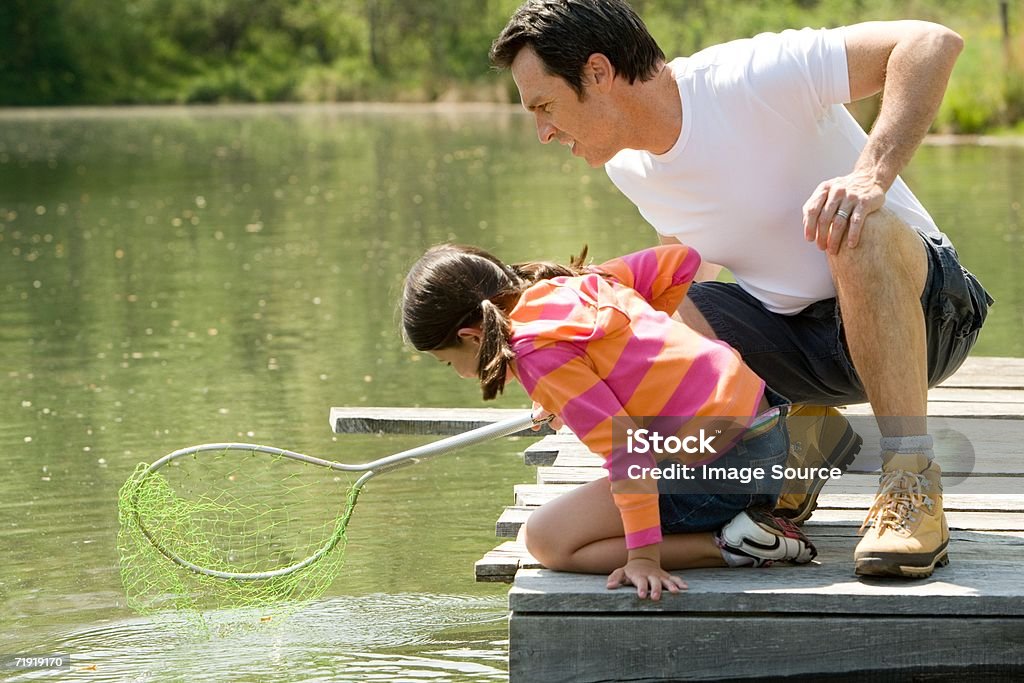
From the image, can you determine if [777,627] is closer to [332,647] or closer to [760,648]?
[760,648]

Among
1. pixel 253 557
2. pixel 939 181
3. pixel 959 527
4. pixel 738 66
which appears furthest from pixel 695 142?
pixel 939 181

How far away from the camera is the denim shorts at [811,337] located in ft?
11.1

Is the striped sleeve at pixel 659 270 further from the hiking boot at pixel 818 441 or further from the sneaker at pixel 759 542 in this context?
the sneaker at pixel 759 542

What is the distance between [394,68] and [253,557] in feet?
149

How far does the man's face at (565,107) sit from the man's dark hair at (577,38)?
17mm

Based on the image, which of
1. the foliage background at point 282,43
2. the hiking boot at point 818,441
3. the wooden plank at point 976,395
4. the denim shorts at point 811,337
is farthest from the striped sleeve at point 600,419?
the foliage background at point 282,43

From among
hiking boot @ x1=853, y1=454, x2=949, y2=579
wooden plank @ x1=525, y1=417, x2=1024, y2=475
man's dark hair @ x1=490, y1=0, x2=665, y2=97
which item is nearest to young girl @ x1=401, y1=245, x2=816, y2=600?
hiking boot @ x1=853, y1=454, x2=949, y2=579

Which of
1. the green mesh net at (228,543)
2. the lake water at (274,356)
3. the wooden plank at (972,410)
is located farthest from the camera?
the wooden plank at (972,410)

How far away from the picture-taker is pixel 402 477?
5336mm

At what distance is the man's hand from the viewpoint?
3031 mm

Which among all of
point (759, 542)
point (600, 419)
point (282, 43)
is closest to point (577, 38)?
point (600, 419)

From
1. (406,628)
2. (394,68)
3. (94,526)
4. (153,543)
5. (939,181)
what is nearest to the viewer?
(153,543)

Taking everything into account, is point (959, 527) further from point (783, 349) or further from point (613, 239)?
point (613, 239)

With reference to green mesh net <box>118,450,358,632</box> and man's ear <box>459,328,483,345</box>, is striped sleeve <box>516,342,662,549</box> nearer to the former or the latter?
man's ear <box>459,328,483,345</box>
